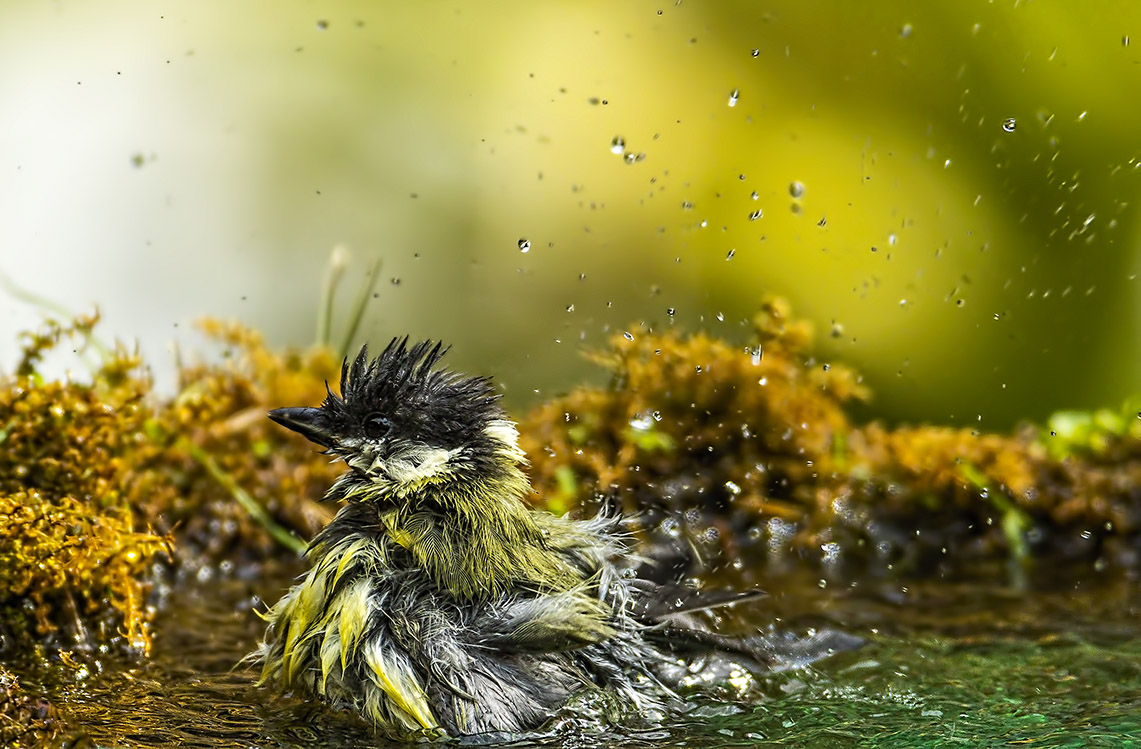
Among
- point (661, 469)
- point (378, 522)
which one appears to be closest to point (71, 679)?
point (378, 522)

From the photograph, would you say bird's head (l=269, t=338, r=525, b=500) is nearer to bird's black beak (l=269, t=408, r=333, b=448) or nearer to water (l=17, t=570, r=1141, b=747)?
bird's black beak (l=269, t=408, r=333, b=448)

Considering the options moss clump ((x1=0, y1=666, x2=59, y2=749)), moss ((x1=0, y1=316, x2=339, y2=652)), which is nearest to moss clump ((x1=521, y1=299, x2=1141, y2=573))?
moss ((x1=0, y1=316, x2=339, y2=652))

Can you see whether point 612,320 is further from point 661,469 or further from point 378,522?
point 378,522

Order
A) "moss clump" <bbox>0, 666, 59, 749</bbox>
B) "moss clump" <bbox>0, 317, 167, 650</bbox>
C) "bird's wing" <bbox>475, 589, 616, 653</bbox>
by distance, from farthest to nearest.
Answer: "moss clump" <bbox>0, 317, 167, 650</bbox>
"bird's wing" <bbox>475, 589, 616, 653</bbox>
"moss clump" <bbox>0, 666, 59, 749</bbox>

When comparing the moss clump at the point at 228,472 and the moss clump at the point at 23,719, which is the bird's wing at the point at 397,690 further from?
the moss clump at the point at 228,472

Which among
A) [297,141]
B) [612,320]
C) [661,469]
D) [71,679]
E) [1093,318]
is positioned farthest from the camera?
[297,141]

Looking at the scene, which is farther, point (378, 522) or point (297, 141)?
point (297, 141)

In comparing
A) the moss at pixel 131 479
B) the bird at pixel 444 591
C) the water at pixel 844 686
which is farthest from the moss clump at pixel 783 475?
the bird at pixel 444 591
